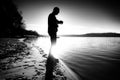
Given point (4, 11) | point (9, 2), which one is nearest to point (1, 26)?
point (4, 11)

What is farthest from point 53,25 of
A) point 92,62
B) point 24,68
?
point 92,62

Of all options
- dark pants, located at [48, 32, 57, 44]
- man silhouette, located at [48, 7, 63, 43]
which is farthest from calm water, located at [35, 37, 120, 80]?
man silhouette, located at [48, 7, 63, 43]

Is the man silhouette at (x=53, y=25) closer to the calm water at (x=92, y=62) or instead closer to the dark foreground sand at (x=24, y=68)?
the calm water at (x=92, y=62)

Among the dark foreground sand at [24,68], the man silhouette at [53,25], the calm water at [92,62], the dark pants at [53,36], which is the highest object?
the man silhouette at [53,25]

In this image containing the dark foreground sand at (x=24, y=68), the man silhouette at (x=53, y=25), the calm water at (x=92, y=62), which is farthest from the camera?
the man silhouette at (x=53, y=25)

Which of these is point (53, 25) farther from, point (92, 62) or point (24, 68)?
point (92, 62)

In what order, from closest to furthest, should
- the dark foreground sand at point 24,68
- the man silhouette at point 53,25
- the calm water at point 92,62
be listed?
the dark foreground sand at point 24,68, the calm water at point 92,62, the man silhouette at point 53,25

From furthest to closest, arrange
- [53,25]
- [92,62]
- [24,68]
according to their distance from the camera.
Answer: [53,25] → [92,62] → [24,68]

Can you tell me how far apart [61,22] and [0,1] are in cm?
2979

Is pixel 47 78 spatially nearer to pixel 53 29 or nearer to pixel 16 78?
pixel 16 78

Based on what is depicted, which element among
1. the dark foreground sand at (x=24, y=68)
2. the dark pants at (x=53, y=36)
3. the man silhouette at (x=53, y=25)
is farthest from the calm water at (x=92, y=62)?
the dark foreground sand at (x=24, y=68)

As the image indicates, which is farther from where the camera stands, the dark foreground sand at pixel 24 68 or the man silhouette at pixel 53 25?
the man silhouette at pixel 53 25

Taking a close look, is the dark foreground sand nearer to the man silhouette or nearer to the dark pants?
the dark pants

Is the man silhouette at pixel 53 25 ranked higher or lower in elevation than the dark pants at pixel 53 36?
higher
